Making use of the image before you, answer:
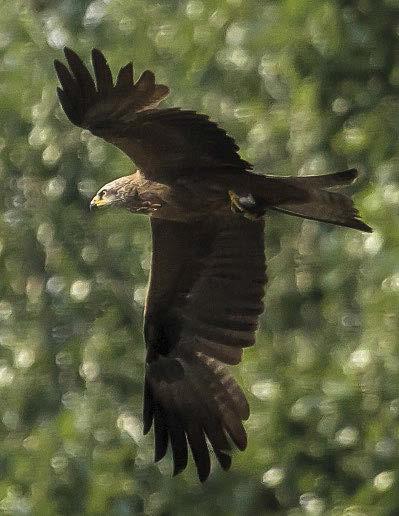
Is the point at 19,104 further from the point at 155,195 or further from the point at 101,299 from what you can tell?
the point at 155,195

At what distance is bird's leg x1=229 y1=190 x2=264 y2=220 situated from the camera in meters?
7.57

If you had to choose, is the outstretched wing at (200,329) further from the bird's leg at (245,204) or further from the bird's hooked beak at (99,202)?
the bird's leg at (245,204)

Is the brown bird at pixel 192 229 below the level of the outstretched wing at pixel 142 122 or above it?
below

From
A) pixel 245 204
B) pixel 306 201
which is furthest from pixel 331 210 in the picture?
pixel 245 204

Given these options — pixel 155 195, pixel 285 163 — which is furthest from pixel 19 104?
pixel 155 195

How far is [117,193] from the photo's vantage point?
764cm

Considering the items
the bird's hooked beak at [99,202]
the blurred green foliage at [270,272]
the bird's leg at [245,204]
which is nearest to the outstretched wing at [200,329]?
the blurred green foliage at [270,272]

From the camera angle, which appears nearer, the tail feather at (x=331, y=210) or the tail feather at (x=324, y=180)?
the tail feather at (x=324, y=180)

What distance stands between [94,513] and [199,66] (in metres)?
2.00

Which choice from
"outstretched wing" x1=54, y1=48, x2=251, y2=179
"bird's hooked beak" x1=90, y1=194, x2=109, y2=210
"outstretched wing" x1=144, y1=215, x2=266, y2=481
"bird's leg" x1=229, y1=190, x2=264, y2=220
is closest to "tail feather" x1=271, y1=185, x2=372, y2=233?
"bird's leg" x1=229, y1=190, x2=264, y2=220

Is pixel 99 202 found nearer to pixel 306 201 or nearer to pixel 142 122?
pixel 142 122

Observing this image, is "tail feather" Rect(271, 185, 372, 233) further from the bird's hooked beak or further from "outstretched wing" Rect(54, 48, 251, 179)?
the bird's hooked beak

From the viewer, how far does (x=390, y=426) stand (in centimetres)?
773

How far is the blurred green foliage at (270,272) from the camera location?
7.85 meters
